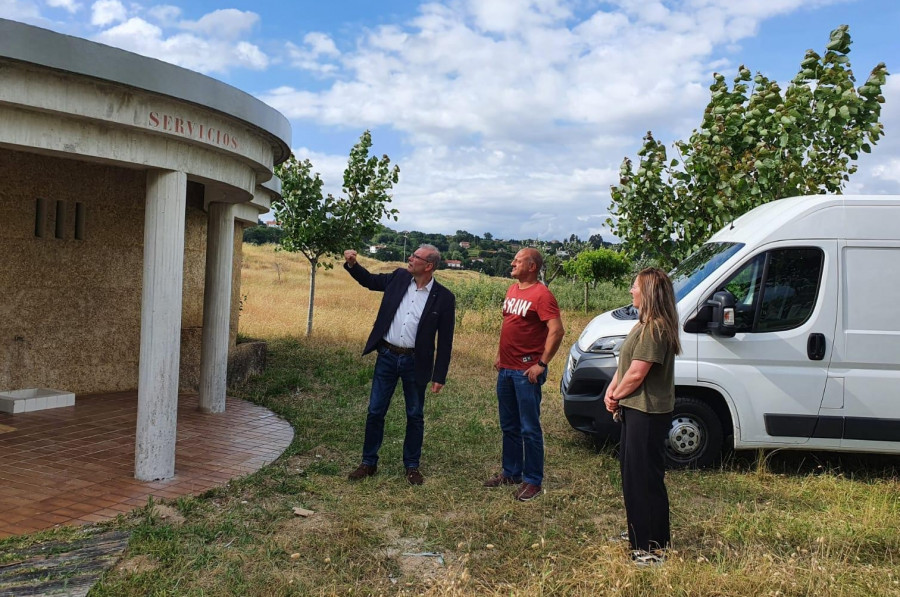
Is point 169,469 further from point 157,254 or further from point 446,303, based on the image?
point 446,303

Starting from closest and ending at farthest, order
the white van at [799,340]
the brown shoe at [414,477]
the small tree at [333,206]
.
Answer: the brown shoe at [414,477] → the white van at [799,340] → the small tree at [333,206]

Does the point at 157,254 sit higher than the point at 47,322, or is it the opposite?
the point at 157,254

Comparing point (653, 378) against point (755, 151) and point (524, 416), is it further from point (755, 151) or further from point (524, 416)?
point (755, 151)

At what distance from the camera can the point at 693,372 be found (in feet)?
21.3

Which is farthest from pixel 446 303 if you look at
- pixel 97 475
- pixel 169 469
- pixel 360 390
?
pixel 360 390

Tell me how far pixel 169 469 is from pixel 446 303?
2.53 m

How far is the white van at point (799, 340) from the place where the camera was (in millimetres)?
6371

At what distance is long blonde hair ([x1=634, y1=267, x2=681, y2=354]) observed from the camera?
165 inches

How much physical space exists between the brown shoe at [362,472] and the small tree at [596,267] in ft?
69.3

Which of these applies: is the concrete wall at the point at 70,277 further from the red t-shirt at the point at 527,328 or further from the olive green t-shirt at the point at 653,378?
the olive green t-shirt at the point at 653,378

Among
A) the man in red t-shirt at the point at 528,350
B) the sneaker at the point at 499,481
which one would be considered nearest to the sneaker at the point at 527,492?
the man in red t-shirt at the point at 528,350

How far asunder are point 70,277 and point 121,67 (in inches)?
170

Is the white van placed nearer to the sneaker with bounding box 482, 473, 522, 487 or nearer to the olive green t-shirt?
the sneaker with bounding box 482, 473, 522, 487

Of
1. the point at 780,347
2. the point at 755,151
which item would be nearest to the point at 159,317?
the point at 780,347
